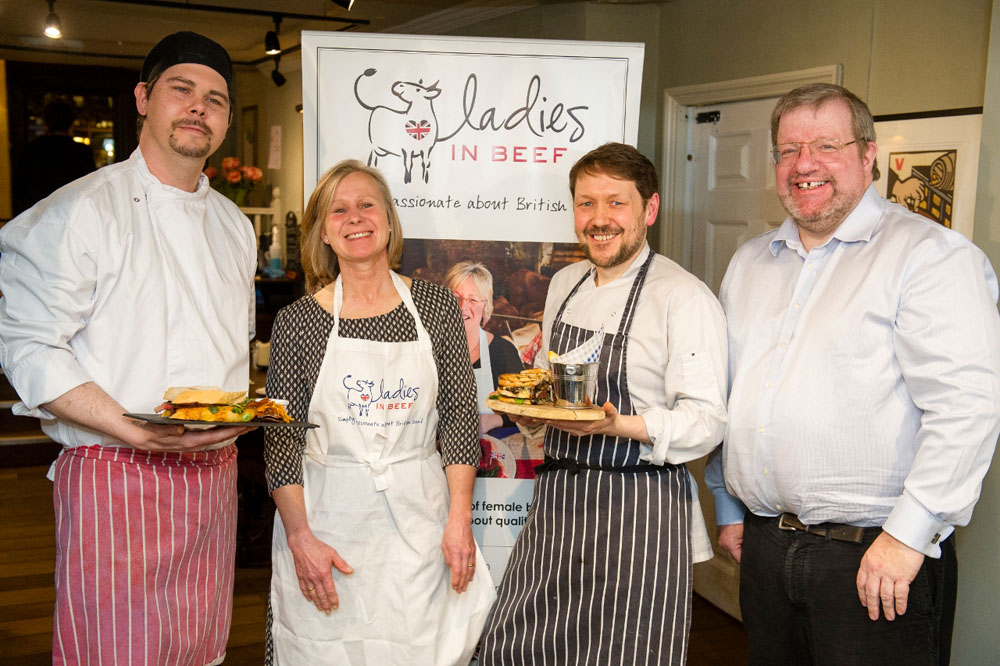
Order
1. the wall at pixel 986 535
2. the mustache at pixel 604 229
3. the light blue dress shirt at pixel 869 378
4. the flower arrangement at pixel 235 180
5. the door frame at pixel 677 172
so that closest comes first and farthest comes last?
the light blue dress shirt at pixel 869 378, the mustache at pixel 604 229, the wall at pixel 986 535, the door frame at pixel 677 172, the flower arrangement at pixel 235 180

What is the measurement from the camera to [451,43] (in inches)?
99.4

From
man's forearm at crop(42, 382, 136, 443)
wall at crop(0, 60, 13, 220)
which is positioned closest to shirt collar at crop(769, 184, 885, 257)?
man's forearm at crop(42, 382, 136, 443)

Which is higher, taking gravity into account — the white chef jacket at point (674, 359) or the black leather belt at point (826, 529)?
the white chef jacket at point (674, 359)

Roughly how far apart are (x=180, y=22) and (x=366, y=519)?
6.17 m

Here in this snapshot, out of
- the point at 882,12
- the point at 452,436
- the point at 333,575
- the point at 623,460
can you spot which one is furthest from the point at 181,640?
the point at 882,12

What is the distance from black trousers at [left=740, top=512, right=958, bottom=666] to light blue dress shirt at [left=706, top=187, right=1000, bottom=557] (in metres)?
0.06

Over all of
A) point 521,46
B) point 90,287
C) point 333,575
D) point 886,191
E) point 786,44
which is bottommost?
point 333,575

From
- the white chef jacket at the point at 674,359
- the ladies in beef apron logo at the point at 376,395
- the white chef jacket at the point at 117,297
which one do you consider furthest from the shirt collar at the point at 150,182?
the white chef jacket at the point at 674,359

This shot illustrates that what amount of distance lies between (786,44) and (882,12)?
0.54m

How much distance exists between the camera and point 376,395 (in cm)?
211

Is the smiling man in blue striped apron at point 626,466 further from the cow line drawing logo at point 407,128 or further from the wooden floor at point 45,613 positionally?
the wooden floor at point 45,613

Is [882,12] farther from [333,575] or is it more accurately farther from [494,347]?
[333,575]

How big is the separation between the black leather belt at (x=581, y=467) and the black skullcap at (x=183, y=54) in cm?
117

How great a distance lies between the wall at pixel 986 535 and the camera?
2174 mm
